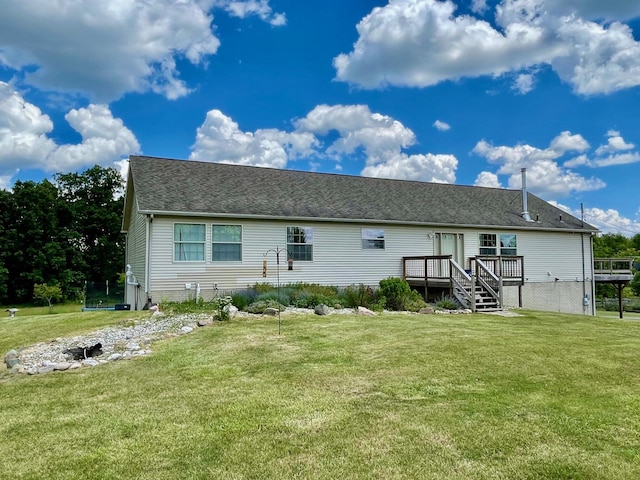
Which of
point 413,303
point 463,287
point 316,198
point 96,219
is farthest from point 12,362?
point 96,219

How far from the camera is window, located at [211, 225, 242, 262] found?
14234mm

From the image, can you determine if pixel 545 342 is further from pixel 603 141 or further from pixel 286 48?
pixel 603 141

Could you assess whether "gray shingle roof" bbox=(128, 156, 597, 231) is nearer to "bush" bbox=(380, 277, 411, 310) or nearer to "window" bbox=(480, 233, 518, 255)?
"window" bbox=(480, 233, 518, 255)

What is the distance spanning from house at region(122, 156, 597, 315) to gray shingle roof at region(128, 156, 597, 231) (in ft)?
0.20

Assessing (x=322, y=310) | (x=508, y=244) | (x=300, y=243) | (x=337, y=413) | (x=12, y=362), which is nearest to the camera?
(x=337, y=413)

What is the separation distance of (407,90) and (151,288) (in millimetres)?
14924

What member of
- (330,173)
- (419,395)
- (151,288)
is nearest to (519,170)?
(330,173)

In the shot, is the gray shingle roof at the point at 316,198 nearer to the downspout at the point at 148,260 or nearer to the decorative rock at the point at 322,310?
the downspout at the point at 148,260

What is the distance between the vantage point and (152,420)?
4133 millimetres

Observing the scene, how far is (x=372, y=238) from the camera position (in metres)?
16.8

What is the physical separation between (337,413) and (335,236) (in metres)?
12.1

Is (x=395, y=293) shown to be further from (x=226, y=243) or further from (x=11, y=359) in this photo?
(x=11, y=359)

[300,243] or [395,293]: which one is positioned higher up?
[300,243]

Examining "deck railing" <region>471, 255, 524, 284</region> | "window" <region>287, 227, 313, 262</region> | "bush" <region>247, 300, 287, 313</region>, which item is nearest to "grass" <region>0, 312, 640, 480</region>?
"bush" <region>247, 300, 287, 313</region>
